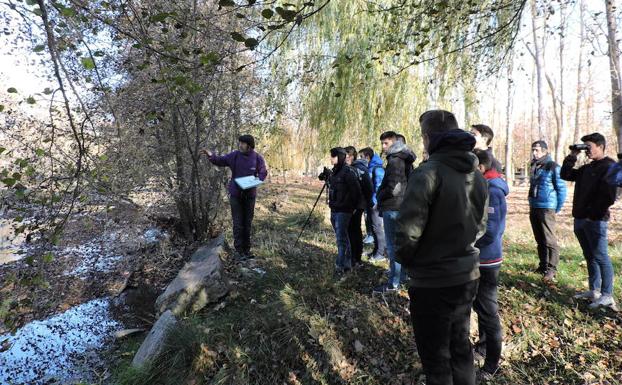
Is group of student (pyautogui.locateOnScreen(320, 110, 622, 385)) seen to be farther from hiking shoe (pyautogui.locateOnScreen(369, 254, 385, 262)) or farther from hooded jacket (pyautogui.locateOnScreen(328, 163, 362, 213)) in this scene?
hiking shoe (pyautogui.locateOnScreen(369, 254, 385, 262))

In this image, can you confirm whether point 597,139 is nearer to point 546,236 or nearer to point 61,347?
point 546,236

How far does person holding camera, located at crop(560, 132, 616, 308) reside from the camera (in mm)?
3977

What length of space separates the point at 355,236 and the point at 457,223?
3.47 metres

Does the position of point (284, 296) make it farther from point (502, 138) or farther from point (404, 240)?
point (502, 138)

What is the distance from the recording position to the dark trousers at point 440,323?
2246 mm

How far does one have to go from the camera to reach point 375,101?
8.78 metres

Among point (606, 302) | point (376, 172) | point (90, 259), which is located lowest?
point (90, 259)

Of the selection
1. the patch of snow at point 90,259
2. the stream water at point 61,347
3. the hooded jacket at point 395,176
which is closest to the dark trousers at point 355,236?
the hooded jacket at point 395,176

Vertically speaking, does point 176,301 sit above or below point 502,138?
below

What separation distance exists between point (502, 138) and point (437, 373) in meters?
47.7


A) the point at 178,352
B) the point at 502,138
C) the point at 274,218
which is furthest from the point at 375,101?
the point at 502,138

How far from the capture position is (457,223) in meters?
2.24

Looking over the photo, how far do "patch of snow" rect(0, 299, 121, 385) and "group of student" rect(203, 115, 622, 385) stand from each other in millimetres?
3269

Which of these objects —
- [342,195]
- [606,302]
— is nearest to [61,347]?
[342,195]
